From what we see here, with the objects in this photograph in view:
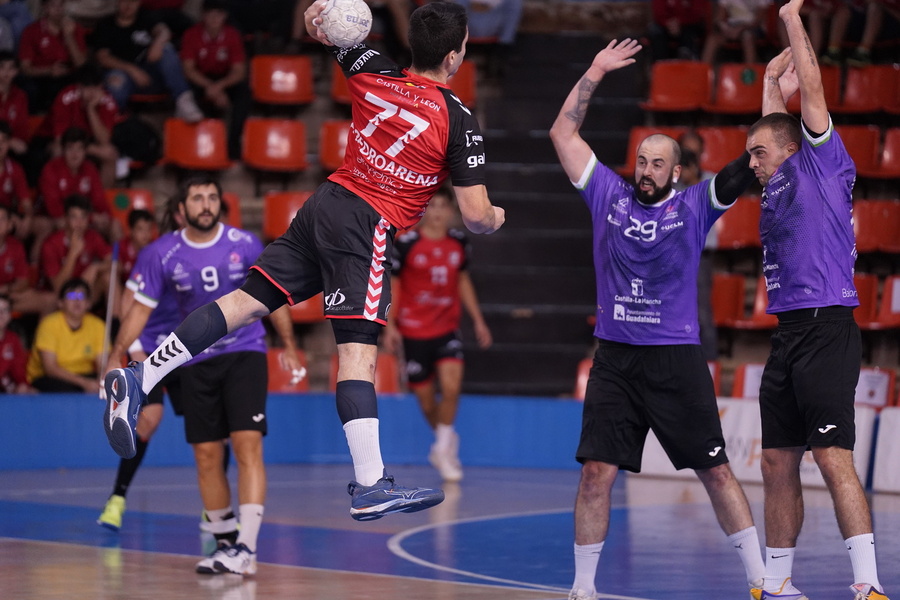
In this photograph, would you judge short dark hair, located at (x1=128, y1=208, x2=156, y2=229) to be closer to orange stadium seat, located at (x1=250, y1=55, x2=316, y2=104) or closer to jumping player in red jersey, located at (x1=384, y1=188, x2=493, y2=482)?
jumping player in red jersey, located at (x1=384, y1=188, x2=493, y2=482)

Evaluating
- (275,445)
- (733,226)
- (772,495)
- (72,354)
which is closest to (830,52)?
(733,226)

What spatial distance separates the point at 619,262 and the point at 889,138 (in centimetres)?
913

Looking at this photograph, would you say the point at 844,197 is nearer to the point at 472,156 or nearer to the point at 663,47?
the point at 472,156

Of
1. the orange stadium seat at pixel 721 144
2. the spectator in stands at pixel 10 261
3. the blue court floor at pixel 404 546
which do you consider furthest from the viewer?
the orange stadium seat at pixel 721 144

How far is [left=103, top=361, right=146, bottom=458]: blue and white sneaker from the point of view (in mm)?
5941

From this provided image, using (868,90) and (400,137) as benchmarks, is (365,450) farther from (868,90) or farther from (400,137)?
(868,90)

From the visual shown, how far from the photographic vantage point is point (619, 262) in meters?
6.75

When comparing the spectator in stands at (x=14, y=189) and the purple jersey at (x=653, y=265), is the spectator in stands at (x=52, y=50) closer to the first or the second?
the spectator in stands at (x=14, y=189)

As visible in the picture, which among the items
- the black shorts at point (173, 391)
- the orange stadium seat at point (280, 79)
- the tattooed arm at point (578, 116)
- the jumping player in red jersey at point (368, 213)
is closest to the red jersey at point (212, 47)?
the orange stadium seat at point (280, 79)

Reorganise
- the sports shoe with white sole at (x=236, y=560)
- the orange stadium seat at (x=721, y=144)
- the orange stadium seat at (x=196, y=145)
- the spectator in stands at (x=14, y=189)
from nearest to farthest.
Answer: the sports shoe with white sole at (x=236, y=560) → the spectator in stands at (x=14, y=189) → the orange stadium seat at (x=721, y=144) → the orange stadium seat at (x=196, y=145)

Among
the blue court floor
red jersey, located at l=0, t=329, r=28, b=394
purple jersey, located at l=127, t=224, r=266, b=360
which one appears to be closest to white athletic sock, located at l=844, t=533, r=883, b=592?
the blue court floor

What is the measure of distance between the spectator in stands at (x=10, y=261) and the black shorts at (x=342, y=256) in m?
8.11

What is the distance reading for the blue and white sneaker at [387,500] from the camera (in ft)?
18.7

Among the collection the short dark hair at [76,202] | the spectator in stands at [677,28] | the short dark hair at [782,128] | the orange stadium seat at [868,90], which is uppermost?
the spectator in stands at [677,28]
